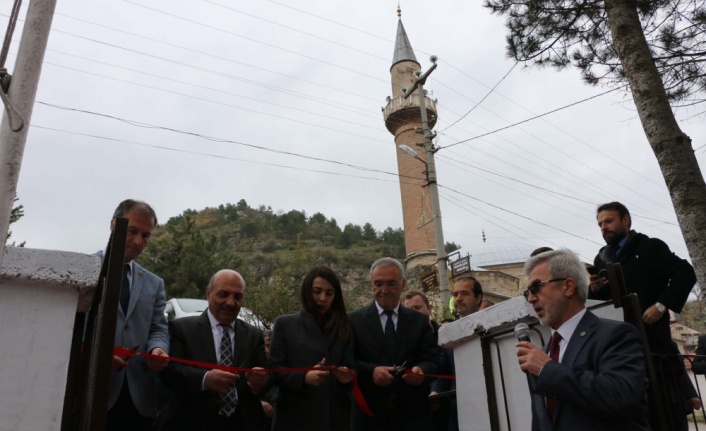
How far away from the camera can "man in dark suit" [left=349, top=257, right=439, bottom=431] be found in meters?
3.68

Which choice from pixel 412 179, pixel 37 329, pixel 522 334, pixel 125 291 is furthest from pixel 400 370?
pixel 412 179

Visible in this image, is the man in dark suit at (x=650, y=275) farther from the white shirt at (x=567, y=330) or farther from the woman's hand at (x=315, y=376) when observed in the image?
the woman's hand at (x=315, y=376)

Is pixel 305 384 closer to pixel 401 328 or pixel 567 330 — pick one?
pixel 401 328

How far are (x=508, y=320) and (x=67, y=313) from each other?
2.32 m

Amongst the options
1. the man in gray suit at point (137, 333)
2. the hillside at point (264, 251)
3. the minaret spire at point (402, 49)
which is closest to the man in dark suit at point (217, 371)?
the man in gray suit at point (137, 333)

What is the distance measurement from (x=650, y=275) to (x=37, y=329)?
12.4 feet

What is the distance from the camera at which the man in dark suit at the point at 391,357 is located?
368 centimetres

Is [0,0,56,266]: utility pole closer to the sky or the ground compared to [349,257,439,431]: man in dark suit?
closer to the sky

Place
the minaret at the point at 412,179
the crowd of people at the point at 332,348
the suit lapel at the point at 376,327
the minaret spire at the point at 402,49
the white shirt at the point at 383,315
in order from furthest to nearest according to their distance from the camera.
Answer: the minaret spire at the point at 402,49 → the minaret at the point at 412,179 → the white shirt at the point at 383,315 → the suit lapel at the point at 376,327 → the crowd of people at the point at 332,348

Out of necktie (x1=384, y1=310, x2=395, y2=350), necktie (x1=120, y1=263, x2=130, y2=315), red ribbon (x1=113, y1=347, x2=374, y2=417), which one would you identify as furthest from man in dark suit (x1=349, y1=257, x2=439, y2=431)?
necktie (x1=120, y1=263, x2=130, y2=315)

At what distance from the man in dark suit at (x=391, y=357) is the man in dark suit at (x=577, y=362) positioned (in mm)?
1334

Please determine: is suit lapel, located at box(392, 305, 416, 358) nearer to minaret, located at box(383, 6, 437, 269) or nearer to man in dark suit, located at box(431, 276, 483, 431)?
man in dark suit, located at box(431, 276, 483, 431)

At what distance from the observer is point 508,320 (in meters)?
3.25

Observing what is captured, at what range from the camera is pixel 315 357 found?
3.61 meters
